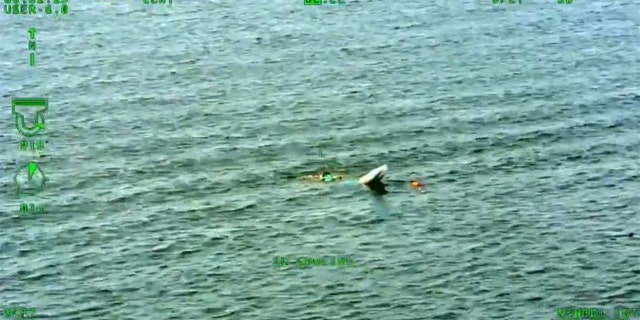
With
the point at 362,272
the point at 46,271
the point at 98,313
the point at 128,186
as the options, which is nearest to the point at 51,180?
the point at 128,186

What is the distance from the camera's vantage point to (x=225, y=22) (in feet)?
232

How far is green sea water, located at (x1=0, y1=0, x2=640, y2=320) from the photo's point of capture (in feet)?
145

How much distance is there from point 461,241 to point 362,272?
17.0 ft

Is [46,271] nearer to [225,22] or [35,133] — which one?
[35,133]

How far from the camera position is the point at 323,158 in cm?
5619
